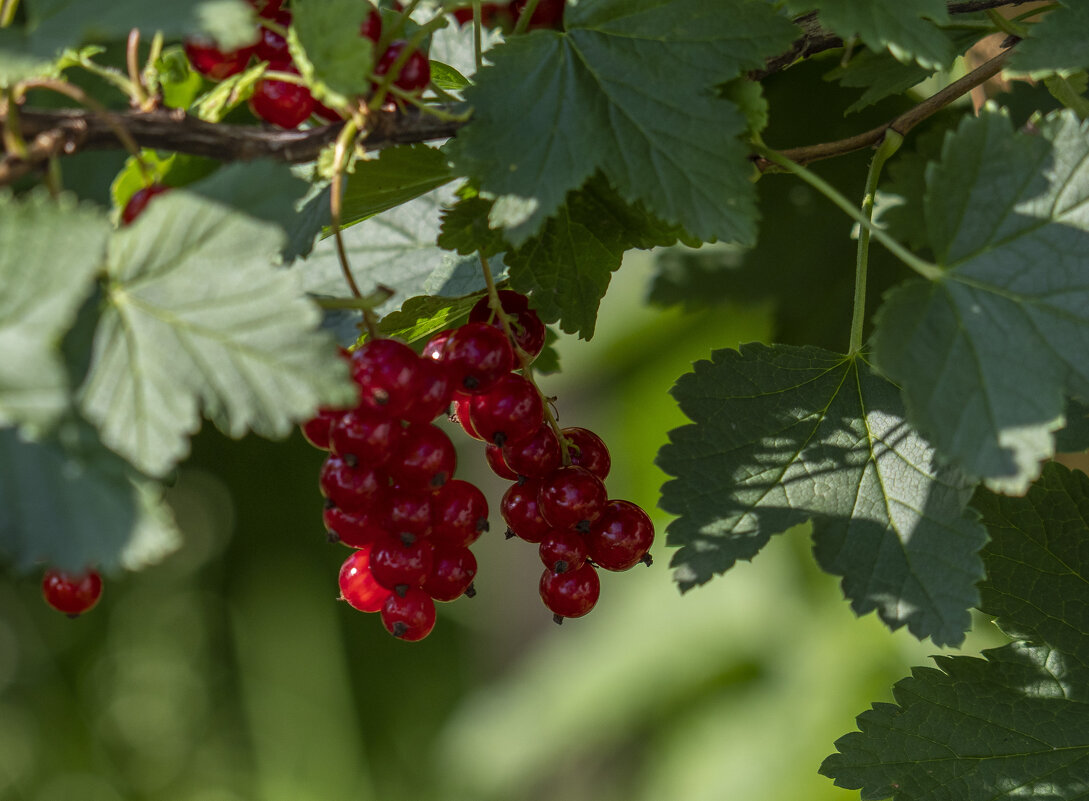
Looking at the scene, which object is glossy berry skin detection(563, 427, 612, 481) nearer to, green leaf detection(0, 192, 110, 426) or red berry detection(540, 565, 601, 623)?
red berry detection(540, 565, 601, 623)

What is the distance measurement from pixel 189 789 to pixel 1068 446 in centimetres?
244

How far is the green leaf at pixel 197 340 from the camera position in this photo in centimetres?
41

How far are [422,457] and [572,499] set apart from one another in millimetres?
115

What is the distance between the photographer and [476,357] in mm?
580

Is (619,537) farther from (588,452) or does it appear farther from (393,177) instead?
(393,177)

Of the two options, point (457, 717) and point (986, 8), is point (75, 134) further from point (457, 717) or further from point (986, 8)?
point (457, 717)

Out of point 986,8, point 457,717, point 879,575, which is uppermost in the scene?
point 986,8

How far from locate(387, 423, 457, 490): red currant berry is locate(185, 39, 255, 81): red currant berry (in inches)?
10.6


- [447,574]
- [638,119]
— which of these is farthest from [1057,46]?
[447,574]

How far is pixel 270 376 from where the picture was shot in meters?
0.41

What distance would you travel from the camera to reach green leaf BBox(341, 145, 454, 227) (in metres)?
0.62

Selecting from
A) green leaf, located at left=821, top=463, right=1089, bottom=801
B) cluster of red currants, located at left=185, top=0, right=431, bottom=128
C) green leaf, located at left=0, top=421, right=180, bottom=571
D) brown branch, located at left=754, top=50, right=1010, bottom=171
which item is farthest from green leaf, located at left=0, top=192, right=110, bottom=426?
green leaf, located at left=821, top=463, right=1089, bottom=801

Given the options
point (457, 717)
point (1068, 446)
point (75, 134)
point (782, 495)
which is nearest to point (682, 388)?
point (782, 495)

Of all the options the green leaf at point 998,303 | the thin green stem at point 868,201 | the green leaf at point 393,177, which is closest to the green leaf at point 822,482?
the thin green stem at point 868,201
